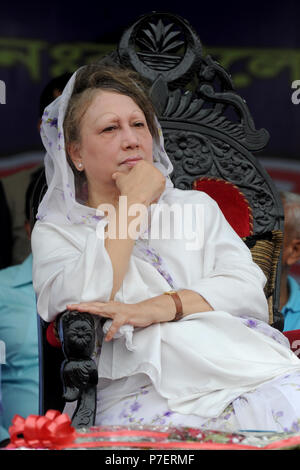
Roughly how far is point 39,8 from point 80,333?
1692mm

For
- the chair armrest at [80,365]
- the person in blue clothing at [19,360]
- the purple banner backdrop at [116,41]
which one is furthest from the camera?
the purple banner backdrop at [116,41]

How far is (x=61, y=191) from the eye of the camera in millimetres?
2746

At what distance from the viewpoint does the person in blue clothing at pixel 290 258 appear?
362 centimetres

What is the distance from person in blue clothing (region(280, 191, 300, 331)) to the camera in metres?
3.62

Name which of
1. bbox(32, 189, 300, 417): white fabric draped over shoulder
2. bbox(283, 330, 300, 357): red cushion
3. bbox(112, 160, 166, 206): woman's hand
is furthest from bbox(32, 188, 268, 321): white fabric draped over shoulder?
bbox(283, 330, 300, 357): red cushion

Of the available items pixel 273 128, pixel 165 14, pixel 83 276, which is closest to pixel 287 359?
pixel 83 276

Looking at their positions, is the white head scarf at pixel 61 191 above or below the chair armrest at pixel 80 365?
above

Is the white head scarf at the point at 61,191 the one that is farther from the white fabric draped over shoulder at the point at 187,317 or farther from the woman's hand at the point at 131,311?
the woman's hand at the point at 131,311

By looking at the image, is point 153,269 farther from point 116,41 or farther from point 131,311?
point 116,41

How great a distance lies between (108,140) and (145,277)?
448mm

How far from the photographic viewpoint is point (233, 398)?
2.46m

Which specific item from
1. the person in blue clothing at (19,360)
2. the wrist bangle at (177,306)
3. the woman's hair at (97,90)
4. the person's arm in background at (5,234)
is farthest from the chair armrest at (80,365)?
the person's arm in background at (5,234)

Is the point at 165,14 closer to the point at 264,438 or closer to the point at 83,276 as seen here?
the point at 83,276

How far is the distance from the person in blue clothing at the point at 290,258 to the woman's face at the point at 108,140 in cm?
105
